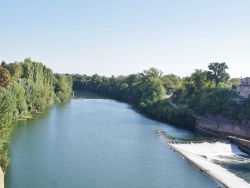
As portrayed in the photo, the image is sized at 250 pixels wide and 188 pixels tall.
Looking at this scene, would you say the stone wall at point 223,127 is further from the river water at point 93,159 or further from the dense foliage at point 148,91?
the river water at point 93,159

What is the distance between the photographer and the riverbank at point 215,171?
2745cm

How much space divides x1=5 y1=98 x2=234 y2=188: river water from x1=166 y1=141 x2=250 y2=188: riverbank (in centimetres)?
63

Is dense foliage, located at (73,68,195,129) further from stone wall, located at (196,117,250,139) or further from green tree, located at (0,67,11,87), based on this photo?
green tree, located at (0,67,11,87)

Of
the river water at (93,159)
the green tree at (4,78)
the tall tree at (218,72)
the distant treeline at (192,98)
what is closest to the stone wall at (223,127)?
the distant treeline at (192,98)

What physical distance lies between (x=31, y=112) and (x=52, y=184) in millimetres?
33531

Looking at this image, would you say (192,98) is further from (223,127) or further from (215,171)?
(215,171)

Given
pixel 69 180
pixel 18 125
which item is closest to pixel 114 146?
pixel 69 180

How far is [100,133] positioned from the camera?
44.2 meters

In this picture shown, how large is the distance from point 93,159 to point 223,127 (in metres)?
24.5

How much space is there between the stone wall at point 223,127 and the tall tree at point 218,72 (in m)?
12.8

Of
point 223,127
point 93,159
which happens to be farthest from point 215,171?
point 223,127

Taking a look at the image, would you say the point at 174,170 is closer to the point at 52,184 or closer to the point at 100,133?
the point at 52,184

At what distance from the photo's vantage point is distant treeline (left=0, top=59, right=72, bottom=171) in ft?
96.9

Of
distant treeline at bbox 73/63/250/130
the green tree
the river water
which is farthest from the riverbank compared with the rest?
the green tree
